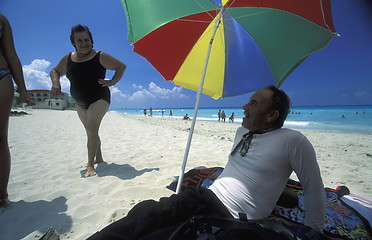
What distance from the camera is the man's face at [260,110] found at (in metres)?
1.51

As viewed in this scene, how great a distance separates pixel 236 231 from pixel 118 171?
2.60 metres

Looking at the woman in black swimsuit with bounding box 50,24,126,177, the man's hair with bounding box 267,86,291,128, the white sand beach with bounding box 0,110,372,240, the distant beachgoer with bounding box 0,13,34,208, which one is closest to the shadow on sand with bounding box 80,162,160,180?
the white sand beach with bounding box 0,110,372,240

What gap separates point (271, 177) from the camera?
1.28 m

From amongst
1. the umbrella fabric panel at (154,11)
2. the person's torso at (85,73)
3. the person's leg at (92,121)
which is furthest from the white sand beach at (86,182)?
the umbrella fabric panel at (154,11)

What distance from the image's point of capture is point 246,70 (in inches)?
109

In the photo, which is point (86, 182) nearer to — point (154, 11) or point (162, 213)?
point (162, 213)

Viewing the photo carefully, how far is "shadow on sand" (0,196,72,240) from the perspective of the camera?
157 cm

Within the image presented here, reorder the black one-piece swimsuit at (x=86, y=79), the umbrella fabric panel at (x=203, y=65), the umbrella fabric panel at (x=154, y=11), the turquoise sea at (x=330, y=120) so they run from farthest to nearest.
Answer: the turquoise sea at (x=330, y=120)
the umbrella fabric panel at (x=203, y=65)
the black one-piece swimsuit at (x=86, y=79)
the umbrella fabric panel at (x=154, y=11)

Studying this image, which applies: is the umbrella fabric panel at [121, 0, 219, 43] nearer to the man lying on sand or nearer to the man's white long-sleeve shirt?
the man lying on sand

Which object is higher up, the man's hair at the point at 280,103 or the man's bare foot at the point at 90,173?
the man's hair at the point at 280,103

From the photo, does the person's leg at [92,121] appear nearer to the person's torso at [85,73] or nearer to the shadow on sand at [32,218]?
the person's torso at [85,73]

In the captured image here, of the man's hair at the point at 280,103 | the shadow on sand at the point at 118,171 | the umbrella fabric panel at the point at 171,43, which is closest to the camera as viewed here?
the man's hair at the point at 280,103

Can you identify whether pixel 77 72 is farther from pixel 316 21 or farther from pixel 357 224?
pixel 357 224

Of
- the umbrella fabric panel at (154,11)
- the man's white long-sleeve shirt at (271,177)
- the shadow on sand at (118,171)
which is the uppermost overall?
the umbrella fabric panel at (154,11)
